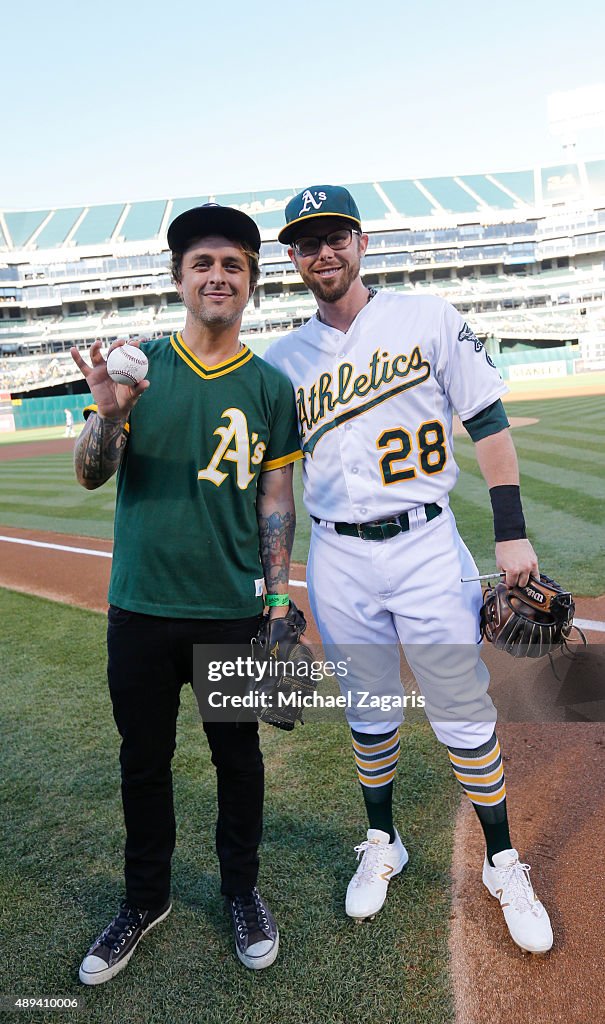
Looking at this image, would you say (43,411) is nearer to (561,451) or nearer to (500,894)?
(561,451)

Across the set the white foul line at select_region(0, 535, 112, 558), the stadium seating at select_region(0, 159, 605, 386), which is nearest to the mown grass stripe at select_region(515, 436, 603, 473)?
the white foul line at select_region(0, 535, 112, 558)

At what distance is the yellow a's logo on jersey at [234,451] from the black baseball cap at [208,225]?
577 millimetres

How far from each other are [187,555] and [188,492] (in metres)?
0.20

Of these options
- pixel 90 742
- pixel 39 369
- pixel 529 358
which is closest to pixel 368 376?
pixel 90 742

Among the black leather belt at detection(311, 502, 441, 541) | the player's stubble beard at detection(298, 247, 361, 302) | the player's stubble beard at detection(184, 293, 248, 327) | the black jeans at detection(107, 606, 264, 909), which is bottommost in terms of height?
the black jeans at detection(107, 606, 264, 909)

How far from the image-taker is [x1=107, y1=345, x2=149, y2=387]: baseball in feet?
6.75

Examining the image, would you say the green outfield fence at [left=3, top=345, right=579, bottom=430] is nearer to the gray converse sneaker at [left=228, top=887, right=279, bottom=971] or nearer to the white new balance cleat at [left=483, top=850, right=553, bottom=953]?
the gray converse sneaker at [left=228, top=887, right=279, bottom=971]

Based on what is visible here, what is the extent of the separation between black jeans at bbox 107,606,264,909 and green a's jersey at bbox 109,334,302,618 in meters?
0.08

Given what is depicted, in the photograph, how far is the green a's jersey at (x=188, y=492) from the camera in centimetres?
232

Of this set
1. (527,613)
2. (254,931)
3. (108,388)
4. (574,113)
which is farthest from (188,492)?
(574,113)

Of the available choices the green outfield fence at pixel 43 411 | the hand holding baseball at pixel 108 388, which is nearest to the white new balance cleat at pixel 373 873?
the hand holding baseball at pixel 108 388

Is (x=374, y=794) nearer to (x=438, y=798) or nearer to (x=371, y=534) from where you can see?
(x=438, y=798)

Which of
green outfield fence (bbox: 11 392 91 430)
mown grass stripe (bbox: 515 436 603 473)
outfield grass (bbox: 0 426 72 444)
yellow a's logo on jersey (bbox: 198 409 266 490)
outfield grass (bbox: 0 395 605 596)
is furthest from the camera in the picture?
green outfield fence (bbox: 11 392 91 430)

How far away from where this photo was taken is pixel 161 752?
2.36m
